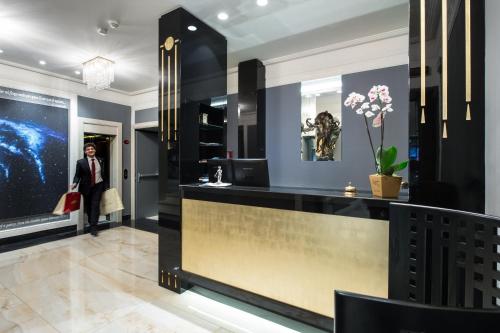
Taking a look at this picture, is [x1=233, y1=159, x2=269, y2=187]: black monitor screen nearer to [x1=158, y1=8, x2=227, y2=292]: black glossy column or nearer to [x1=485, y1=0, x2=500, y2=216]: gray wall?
[x1=158, y1=8, x2=227, y2=292]: black glossy column

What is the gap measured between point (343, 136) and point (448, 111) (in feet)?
7.22

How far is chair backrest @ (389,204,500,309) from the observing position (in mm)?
652

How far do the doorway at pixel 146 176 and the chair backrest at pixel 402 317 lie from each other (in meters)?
5.68

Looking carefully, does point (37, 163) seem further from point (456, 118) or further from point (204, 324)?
point (456, 118)

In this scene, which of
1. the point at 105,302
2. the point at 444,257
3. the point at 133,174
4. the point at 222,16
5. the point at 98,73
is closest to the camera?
the point at 444,257

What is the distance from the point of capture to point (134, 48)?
357cm

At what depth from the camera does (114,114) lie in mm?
5555

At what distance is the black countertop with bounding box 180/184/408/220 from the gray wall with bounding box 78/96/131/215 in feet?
12.4

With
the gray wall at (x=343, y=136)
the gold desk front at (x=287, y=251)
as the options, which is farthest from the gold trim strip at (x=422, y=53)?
the gray wall at (x=343, y=136)

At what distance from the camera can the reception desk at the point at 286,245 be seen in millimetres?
1686

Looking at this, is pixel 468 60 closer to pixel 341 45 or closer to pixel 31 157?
pixel 341 45

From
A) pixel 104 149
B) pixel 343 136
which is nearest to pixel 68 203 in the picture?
pixel 104 149

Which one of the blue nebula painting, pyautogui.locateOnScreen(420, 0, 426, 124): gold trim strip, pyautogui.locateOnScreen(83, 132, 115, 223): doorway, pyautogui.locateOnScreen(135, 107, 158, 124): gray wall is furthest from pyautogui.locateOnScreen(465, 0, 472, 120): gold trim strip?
pyautogui.locateOnScreen(83, 132, 115, 223): doorway

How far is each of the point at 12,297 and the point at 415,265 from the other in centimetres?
346
